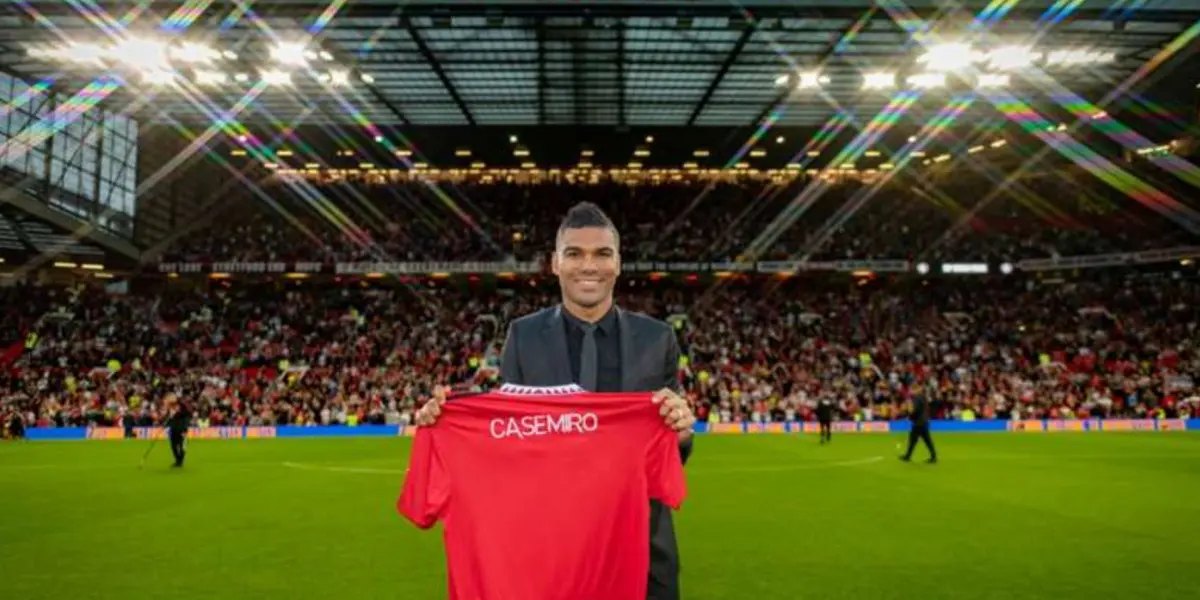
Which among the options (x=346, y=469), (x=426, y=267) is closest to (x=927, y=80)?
(x=346, y=469)

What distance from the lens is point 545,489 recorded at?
3814 mm

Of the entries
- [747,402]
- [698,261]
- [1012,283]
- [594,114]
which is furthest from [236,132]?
[1012,283]

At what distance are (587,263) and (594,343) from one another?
0.41 meters

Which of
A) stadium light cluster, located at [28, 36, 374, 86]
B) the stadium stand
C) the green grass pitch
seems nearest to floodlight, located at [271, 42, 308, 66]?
stadium light cluster, located at [28, 36, 374, 86]

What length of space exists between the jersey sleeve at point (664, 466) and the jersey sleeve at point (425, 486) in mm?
996

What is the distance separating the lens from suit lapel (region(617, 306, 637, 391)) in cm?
389

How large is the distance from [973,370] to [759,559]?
1358 inches

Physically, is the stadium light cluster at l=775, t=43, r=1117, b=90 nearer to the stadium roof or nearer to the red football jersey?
the stadium roof

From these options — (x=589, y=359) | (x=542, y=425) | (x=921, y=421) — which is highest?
(x=589, y=359)

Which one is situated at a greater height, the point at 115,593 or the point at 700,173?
the point at 700,173

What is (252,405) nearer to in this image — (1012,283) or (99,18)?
(99,18)

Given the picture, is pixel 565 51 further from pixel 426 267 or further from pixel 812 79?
pixel 426 267

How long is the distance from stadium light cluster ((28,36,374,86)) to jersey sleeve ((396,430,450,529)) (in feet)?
96.4

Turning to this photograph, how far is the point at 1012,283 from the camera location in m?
50.6
